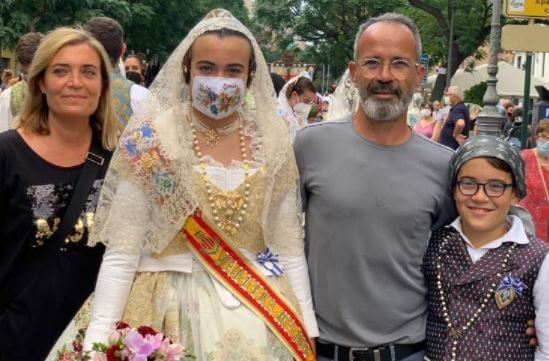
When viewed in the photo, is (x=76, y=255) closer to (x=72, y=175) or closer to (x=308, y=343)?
(x=72, y=175)

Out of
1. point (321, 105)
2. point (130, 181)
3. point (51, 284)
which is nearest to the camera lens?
point (130, 181)

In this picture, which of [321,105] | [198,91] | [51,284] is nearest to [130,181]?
[198,91]

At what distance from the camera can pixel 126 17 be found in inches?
1094

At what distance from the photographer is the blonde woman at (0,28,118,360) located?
3.17m

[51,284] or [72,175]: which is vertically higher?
[72,175]

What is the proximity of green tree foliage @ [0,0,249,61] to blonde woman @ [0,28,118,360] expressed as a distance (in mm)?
14398

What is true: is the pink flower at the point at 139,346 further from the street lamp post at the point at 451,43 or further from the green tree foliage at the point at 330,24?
the green tree foliage at the point at 330,24

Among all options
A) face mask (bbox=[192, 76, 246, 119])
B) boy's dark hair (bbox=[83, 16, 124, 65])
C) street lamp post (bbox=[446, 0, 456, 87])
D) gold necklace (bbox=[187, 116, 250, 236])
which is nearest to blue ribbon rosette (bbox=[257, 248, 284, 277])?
gold necklace (bbox=[187, 116, 250, 236])

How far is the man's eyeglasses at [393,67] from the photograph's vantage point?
3039 mm

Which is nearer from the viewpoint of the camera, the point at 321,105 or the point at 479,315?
the point at 479,315

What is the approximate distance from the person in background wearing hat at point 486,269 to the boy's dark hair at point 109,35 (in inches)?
118

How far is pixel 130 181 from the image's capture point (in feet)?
9.30

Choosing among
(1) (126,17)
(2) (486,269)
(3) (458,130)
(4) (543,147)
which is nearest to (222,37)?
(2) (486,269)

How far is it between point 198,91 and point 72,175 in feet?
2.40
